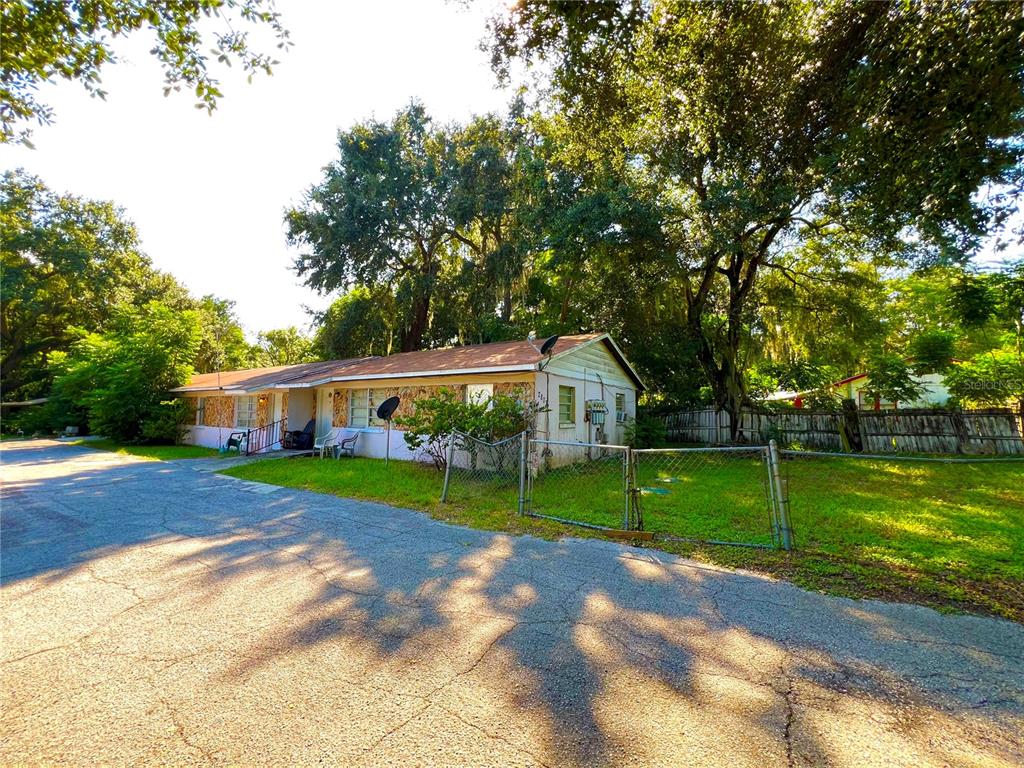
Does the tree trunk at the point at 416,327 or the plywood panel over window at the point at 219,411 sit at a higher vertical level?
the tree trunk at the point at 416,327

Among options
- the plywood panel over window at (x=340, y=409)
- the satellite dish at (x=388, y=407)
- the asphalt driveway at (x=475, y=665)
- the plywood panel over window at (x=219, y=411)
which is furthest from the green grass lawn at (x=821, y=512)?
the plywood panel over window at (x=219, y=411)

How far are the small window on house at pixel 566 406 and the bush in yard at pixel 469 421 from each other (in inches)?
54.4

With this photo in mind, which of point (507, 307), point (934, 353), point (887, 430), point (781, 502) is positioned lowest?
point (781, 502)

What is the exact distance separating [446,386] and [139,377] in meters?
14.1

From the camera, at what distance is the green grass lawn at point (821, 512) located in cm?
408

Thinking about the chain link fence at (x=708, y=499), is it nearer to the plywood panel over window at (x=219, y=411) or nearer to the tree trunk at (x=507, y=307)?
the tree trunk at (x=507, y=307)

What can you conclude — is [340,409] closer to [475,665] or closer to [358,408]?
[358,408]

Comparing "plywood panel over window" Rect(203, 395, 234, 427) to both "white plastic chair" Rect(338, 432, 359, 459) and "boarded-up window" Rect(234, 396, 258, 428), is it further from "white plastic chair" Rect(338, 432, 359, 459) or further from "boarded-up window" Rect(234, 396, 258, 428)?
"white plastic chair" Rect(338, 432, 359, 459)

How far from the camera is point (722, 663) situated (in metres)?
2.68

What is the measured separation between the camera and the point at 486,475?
8766mm

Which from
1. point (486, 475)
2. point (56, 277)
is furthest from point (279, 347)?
point (486, 475)

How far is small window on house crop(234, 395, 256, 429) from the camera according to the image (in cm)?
1683

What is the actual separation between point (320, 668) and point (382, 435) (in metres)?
10.9

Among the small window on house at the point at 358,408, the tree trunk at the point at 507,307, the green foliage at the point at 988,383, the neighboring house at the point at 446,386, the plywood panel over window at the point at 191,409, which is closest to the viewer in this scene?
the neighboring house at the point at 446,386
